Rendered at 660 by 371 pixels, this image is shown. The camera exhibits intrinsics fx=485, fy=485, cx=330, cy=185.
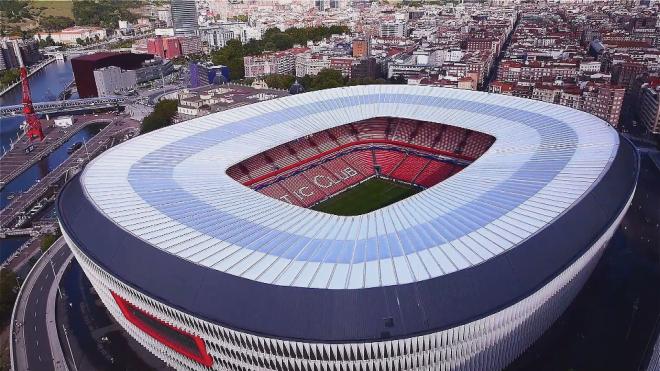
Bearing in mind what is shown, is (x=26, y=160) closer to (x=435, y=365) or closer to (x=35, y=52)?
(x=435, y=365)

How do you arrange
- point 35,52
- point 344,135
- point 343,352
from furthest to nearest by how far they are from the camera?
point 35,52 → point 344,135 → point 343,352

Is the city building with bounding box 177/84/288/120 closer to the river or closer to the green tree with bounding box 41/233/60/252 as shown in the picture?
the river

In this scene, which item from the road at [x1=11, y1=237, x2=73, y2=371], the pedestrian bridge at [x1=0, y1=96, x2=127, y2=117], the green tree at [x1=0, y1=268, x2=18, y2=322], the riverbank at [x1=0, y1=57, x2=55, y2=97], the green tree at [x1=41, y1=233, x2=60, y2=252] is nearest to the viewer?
the road at [x1=11, y1=237, x2=73, y2=371]

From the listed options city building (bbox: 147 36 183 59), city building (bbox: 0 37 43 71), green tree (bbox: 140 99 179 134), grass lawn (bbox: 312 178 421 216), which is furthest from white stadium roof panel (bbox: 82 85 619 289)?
city building (bbox: 0 37 43 71)

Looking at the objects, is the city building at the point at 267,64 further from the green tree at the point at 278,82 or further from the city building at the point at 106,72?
the city building at the point at 106,72

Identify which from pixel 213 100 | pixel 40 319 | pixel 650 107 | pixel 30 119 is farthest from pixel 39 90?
pixel 650 107

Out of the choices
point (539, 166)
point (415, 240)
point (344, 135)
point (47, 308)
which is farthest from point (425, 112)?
point (47, 308)

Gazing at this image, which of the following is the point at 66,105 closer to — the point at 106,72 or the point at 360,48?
the point at 106,72
